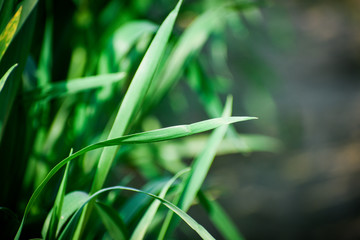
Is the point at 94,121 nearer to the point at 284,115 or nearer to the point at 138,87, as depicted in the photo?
the point at 138,87

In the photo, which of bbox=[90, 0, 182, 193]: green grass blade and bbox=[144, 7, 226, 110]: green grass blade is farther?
bbox=[144, 7, 226, 110]: green grass blade

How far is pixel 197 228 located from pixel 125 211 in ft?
0.68

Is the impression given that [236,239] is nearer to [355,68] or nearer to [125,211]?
[125,211]

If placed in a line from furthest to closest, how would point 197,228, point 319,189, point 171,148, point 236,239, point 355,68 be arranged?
point 355,68 < point 319,189 < point 171,148 < point 236,239 < point 197,228

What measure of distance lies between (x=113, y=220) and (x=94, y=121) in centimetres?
21

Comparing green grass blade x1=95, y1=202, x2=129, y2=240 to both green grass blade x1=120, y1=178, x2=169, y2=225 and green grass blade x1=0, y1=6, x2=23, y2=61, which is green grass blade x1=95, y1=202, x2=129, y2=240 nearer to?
green grass blade x1=120, y1=178, x2=169, y2=225

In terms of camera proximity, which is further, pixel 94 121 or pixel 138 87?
pixel 94 121

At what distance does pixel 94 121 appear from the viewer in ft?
1.84

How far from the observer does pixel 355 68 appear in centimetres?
159

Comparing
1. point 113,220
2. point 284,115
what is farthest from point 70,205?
point 284,115

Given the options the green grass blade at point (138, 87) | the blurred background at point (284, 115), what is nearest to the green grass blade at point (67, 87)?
the green grass blade at point (138, 87)

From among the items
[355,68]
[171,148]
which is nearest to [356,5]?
[355,68]

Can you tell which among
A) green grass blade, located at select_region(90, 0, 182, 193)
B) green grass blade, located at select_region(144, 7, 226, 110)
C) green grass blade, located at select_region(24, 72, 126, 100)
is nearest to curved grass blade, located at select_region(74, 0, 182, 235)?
green grass blade, located at select_region(90, 0, 182, 193)

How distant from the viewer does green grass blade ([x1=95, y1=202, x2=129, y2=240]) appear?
1.29 feet
